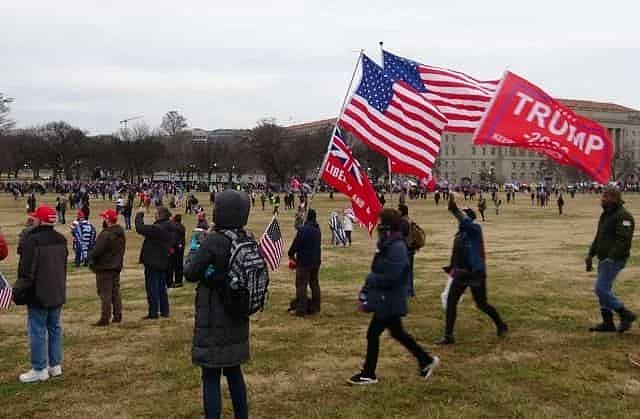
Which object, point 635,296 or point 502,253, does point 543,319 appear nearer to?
point 635,296

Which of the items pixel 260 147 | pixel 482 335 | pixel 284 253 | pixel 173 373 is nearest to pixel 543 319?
pixel 482 335

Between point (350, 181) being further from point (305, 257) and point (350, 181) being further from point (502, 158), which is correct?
point (502, 158)

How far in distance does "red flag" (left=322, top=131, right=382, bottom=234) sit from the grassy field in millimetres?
1619

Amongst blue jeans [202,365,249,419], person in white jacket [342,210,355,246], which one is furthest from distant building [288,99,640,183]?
blue jeans [202,365,249,419]

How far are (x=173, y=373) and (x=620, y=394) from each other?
4.58 metres

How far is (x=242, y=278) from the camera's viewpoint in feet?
14.8

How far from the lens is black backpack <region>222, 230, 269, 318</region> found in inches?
177

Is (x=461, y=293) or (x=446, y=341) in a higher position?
(x=461, y=293)

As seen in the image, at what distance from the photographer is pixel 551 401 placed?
20.3 ft

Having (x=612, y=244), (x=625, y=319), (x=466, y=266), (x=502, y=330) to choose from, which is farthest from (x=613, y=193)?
(x=502, y=330)

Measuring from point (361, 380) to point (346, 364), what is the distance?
803mm

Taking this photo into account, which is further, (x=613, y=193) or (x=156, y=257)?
(x=156, y=257)

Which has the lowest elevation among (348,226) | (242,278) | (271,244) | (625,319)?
(625,319)

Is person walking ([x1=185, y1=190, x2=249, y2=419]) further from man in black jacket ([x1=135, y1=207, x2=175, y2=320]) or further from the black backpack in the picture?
man in black jacket ([x1=135, y1=207, x2=175, y2=320])
